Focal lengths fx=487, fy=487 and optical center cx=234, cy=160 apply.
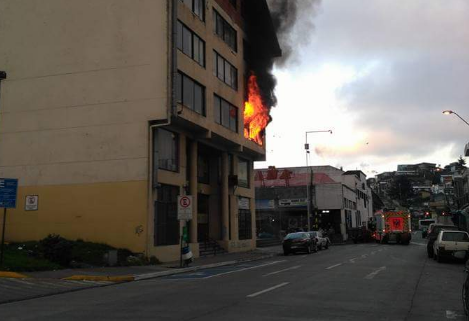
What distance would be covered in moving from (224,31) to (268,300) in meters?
25.5

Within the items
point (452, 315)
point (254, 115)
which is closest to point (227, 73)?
point (254, 115)

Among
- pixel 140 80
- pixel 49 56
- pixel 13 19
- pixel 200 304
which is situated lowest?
pixel 200 304

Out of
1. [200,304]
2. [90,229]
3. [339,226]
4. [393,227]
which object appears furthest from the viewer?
[339,226]

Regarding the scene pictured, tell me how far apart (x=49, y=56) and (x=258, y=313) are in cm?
2140

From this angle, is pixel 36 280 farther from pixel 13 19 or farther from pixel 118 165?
pixel 13 19

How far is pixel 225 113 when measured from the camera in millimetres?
31734

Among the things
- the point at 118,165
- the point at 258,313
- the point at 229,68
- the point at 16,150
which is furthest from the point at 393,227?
the point at 258,313

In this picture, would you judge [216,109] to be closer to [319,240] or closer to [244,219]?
[244,219]

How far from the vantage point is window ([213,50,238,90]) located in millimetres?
31031

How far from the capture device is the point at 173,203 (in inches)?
1011

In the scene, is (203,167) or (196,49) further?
(203,167)

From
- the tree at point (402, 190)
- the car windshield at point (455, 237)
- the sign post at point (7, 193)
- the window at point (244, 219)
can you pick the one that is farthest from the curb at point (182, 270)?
the tree at point (402, 190)

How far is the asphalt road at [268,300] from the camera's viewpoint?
8.76m

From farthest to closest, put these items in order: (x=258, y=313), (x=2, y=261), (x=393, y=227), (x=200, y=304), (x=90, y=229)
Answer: (x=393, y=227), (x=90, y=229), (x=2, y=261), (x=200, y=304), (x=258, y=313)
